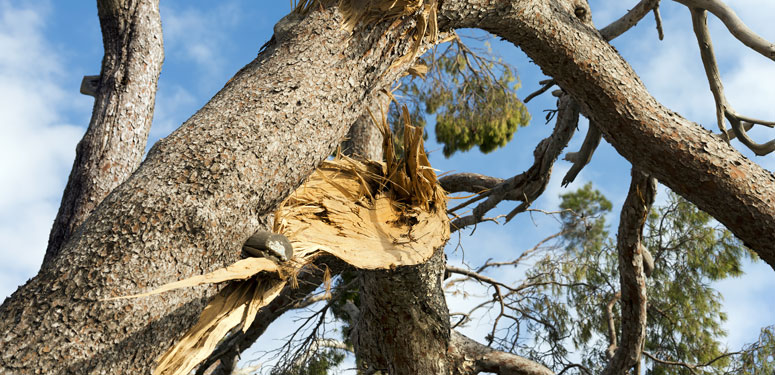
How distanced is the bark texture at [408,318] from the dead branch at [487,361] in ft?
0.72

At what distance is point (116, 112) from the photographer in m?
3.81

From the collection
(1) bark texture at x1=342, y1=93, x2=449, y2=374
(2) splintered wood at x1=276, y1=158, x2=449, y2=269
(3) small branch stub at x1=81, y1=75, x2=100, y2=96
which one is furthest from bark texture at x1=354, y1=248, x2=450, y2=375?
(3) small branch stub at x1=81, y1=75, x2=100, y2=96

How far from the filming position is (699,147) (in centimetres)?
293

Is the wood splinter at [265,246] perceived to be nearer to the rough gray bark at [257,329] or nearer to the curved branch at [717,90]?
the rough gray bark at [257,329]

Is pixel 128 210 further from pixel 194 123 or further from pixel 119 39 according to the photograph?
pixel 119 39

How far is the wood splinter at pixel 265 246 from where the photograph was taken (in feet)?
6.03

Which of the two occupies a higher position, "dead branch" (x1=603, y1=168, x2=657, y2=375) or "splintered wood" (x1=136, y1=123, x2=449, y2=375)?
"dead branch" (x1=603, y1=168, x2=657, y2=375)

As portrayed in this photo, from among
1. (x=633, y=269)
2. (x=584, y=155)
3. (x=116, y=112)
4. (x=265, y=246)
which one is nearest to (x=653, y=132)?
(x=633, y=269)

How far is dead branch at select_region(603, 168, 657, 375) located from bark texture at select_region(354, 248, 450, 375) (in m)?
1.42

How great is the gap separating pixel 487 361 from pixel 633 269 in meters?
1.17

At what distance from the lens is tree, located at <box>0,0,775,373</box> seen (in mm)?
1539

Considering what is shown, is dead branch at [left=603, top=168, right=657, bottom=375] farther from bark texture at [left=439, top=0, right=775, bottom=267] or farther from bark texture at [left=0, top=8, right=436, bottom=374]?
bark texture at [left=0, top=8, right=436, bottom=374]

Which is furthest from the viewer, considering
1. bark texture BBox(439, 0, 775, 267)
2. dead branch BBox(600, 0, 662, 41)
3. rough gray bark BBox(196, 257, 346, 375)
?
rough gray bark BBox(196, 257, 346, 375)

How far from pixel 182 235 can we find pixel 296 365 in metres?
3.50
